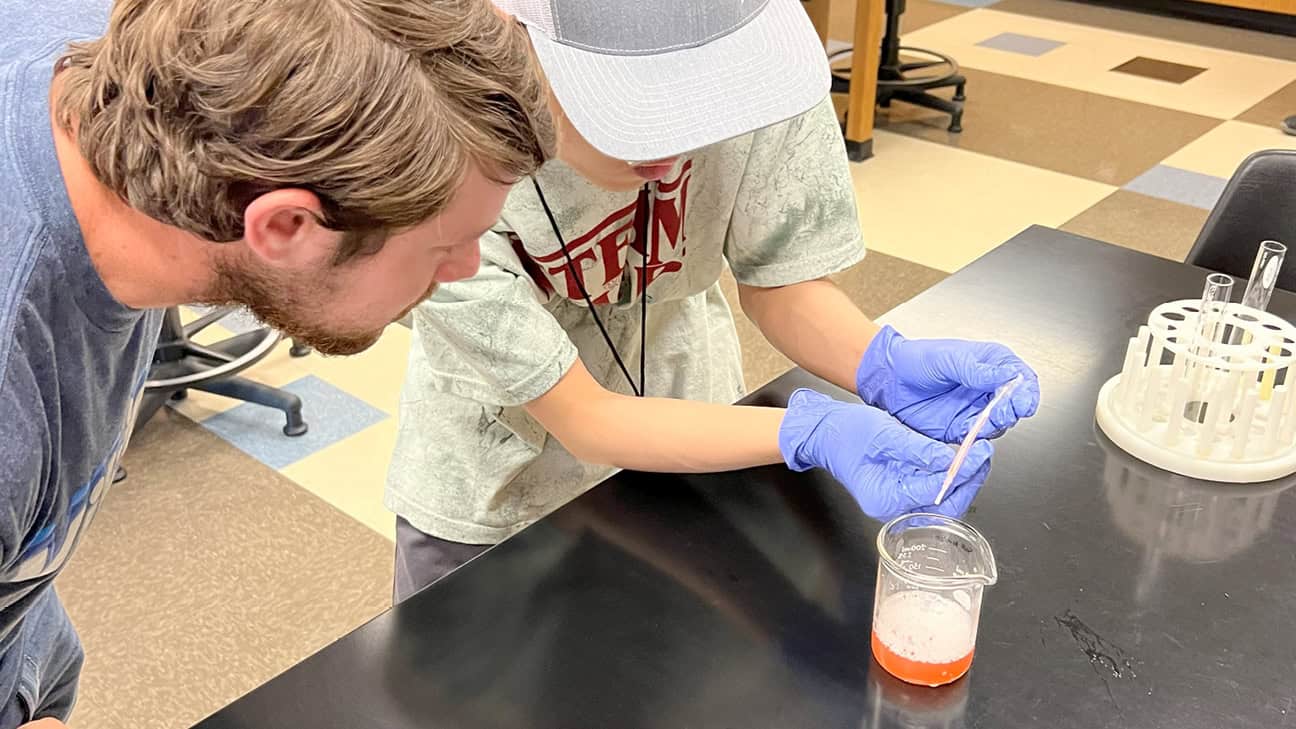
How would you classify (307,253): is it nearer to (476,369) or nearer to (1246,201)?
(476,369)

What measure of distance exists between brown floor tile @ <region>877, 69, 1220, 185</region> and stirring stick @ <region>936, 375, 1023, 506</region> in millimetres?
2658

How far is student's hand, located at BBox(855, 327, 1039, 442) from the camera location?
0.98m

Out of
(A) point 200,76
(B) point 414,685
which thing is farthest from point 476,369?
(A) point 200,76

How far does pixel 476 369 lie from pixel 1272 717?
27.1 inches

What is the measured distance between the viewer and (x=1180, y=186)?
3293 mm

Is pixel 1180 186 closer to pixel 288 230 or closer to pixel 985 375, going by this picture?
pixel 985 375

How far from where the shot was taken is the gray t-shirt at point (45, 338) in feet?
2.26

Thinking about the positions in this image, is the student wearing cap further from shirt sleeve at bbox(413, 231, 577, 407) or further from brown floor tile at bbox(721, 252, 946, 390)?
brown floor tile at bbox(721, 252, 946, 390)

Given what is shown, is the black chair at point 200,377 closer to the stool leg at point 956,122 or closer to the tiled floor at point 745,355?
the tiled floor at point 745,355

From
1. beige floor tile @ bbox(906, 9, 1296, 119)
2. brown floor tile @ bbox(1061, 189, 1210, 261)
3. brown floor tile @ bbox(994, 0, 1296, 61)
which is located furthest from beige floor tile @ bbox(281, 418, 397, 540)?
brown floor tile @ bbox(994, 0, 1296, 61)

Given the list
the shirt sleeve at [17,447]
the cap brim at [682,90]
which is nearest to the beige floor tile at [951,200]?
the cap brim at [682,90]

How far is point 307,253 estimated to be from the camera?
737 millimetres

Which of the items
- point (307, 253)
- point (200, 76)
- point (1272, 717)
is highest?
point (200, 76)

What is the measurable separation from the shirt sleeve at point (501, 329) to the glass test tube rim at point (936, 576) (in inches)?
13.3
